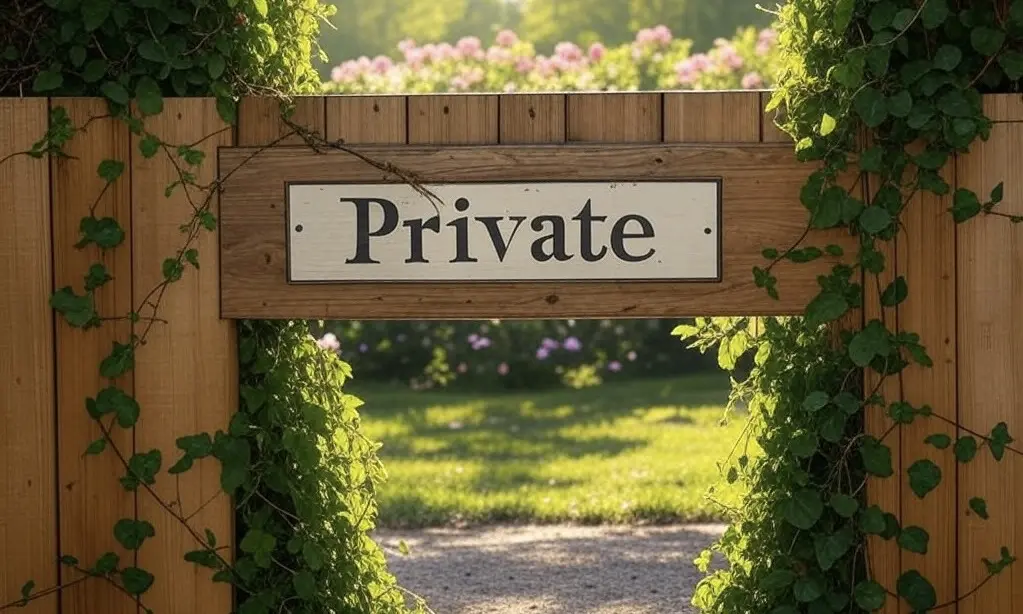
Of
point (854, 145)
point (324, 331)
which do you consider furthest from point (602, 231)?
point (324, 331)

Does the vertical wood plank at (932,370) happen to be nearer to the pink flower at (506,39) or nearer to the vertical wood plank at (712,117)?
the vertical wood plank at (712,117)

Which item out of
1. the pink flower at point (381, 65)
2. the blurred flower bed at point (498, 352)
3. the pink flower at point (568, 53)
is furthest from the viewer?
the blurred flower bed at point (498, 352)

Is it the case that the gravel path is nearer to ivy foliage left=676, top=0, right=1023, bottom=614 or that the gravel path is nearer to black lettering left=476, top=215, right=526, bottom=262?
ivy foliage left=676, top=0, right=1023, bottom=614

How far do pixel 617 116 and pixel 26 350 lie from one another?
4.26 feet

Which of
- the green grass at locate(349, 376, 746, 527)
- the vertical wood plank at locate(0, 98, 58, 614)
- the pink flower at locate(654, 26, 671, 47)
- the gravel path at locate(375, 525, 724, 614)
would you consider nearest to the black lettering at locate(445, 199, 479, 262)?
the vertical wood plank at locate(0, 98, 58, 614)

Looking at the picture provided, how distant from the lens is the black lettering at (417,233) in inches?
108

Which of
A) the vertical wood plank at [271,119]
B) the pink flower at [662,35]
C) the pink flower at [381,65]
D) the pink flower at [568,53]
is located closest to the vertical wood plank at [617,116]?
the vertical wood plank at [271,119]

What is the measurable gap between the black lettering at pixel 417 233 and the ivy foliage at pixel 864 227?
651 mm

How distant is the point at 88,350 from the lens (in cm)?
281

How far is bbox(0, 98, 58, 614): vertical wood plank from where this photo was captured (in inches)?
110

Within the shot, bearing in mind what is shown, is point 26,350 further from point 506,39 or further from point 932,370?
point 506,39

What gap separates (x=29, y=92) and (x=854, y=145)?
1.70m

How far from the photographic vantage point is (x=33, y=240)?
2.79 m

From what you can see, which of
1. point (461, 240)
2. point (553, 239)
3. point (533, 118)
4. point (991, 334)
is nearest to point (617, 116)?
point (533, 118)
